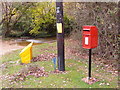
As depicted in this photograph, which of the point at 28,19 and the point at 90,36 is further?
the point at 28,19

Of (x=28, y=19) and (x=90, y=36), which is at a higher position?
(x=28, y=19)

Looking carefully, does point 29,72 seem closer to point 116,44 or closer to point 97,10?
point 116,44

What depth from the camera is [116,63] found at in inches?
188

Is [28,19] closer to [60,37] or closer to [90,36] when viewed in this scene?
[60,37]

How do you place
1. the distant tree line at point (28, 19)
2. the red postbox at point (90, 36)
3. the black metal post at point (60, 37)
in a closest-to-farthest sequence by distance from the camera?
1. the red postbox at point (90, 36)
2. the black metal post at point (60, 37)
3. the distant tree line at point (28, 19)

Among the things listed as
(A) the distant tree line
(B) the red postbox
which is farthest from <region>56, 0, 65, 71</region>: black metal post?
(A) the distant tree line

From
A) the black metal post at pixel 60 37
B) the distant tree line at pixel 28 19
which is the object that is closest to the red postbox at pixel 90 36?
the black metal post at pixel 60 37

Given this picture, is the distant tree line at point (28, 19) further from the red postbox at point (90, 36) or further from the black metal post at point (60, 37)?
the red postbox at point (90, 36)

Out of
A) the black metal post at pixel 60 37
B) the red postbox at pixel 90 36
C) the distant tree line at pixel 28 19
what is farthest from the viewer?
the distant tree line at pixel 28 19

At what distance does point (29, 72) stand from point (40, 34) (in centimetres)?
1121

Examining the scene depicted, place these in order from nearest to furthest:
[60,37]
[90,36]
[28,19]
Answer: [90,36] < [60,37] < [28,19]

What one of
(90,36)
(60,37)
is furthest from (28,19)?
(90,36)

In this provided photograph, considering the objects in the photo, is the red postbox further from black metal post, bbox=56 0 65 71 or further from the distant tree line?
the distant tree line

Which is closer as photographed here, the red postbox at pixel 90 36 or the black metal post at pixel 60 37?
the red postbox at pixel 90 36
